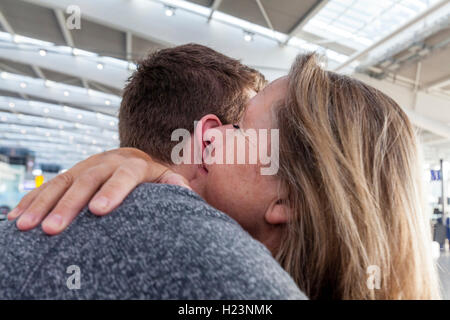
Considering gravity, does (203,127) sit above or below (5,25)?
below

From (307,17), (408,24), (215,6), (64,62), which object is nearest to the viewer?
(408,24)

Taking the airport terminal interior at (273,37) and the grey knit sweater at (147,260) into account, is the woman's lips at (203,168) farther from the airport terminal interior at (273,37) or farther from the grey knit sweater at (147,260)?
the airport terminal interior at (273,37)

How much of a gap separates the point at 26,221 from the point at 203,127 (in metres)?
0.59

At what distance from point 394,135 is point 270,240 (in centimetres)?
39

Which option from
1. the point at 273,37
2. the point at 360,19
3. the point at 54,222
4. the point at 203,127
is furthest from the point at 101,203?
the point at 273,37

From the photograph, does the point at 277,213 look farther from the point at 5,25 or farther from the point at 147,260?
the point at 5,25

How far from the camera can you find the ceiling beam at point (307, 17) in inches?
214

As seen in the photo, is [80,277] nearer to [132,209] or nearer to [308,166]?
[132,209]

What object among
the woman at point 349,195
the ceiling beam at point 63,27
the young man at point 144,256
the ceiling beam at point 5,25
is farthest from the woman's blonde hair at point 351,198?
the ceiling beam at point 5,25

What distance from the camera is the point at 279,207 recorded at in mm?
916

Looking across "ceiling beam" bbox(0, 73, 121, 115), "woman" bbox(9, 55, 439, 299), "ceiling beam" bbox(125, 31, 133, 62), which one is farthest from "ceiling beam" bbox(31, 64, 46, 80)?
"woman" bbox(9, 55, 439, 299)

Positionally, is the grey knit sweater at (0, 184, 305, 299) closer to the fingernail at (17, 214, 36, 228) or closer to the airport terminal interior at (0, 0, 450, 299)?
the fingernail at (17, 214, 36, 228)

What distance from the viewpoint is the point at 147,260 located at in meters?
0.57
